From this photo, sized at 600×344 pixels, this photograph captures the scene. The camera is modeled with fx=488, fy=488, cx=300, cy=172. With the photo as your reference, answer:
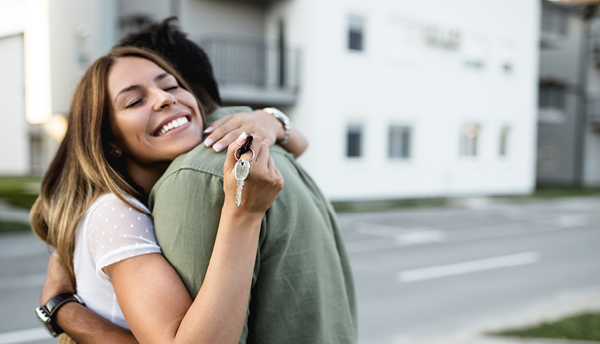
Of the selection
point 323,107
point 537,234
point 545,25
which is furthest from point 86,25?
point 545,25

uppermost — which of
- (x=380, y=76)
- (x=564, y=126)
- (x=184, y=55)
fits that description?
(x=380, y=76)

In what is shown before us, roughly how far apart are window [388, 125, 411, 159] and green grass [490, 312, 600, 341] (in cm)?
1185

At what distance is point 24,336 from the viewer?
Result: 437cm

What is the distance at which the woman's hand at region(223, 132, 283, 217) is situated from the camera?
92cm

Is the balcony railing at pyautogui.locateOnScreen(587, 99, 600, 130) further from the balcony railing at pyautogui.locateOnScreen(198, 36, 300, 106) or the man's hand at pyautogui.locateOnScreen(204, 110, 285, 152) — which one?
the man's hand at pyautogui.locateOnScreen(204, 110, 285, 152)

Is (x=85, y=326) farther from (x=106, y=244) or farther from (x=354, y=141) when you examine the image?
(x=354, y=141)

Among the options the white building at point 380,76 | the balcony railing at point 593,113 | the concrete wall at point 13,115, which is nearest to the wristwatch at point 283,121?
the white building at point 380,76

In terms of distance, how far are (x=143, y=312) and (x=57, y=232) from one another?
0.44m

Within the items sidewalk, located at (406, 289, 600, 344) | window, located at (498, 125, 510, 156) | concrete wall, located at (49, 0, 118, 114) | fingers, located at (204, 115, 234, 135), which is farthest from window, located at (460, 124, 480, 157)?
fingers, located at (204, 115, 234, 135)

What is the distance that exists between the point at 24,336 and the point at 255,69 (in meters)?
10.9

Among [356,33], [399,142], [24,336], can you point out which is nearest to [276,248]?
[24,336]

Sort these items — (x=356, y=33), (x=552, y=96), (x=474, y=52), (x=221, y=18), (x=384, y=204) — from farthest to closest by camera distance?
(x=552, y=96) → (x=474, y=52) → (x=356, y=33) → (x=384, y=204) → (x=221, y=18)

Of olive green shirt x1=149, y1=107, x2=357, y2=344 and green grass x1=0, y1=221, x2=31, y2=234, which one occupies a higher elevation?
olive green shirt x1=149, y1=107, x2=357, y2=344

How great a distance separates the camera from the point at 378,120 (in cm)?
1545
